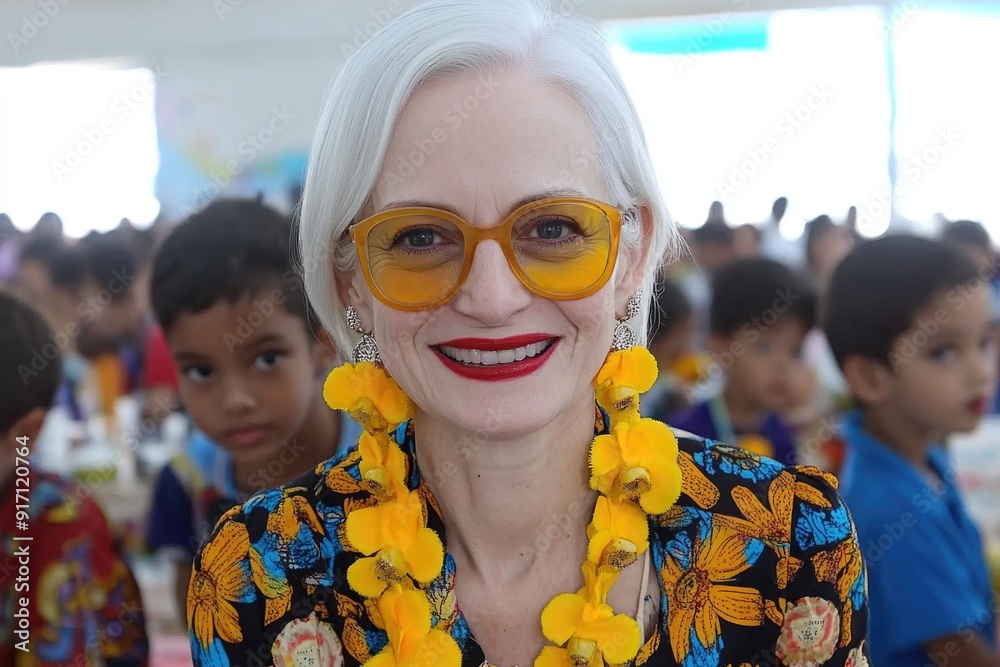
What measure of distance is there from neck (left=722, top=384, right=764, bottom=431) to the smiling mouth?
2.09 m

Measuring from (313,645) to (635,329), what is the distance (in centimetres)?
78

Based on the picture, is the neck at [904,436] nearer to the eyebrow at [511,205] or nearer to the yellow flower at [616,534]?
the yellow flower at [616,534]

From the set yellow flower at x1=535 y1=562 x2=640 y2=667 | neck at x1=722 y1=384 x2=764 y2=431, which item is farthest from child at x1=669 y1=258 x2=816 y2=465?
yellow flower at x1=535 y1=562 x2=640 y2=667

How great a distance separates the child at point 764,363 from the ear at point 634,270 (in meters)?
1.82

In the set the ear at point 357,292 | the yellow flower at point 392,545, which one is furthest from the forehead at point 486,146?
the yellow flower at point 392,545

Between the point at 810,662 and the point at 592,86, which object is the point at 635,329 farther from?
the point at 810,662

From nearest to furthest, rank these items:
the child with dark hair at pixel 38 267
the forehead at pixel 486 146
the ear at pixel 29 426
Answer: the forehead at pixel 486 146 < the ear at pixel 29 426 < the child with dark hair at pixel 38 267

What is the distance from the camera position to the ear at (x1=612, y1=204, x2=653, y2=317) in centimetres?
138

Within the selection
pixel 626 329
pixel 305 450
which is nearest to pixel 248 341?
pixel 305 450

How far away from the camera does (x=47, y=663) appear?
2225 mm

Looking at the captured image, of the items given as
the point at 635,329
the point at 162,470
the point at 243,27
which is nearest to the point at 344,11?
the point at 243,27

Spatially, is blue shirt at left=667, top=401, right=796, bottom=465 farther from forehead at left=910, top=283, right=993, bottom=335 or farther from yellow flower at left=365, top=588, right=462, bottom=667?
yellow flower at left=365, top=588, right=462, bottom=667

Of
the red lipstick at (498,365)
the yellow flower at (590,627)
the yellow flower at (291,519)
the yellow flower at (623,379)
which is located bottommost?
the yellow flower at (590,627)

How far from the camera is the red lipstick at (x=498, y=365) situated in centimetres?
123
